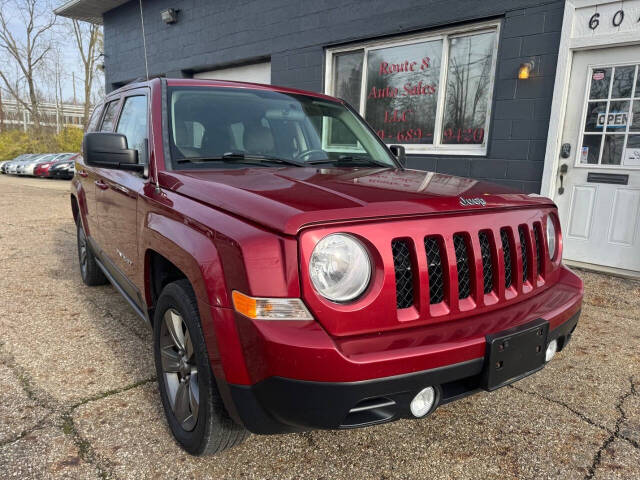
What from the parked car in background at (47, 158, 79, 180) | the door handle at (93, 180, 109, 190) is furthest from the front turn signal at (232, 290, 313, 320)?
the parked car in background at (47, 158, 79, 180)

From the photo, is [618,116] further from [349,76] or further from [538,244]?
[349,76]

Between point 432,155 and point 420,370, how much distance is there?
525 cm

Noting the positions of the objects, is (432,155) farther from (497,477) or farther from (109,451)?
(109,451)

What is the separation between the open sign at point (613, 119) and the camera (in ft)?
15.7

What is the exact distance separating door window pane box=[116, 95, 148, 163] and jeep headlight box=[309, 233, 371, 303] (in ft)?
4.70

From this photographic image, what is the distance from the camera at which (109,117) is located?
11.5ft

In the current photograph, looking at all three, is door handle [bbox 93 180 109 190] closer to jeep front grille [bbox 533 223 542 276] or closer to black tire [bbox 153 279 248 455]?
black tire [bbox 153 279 248 455]

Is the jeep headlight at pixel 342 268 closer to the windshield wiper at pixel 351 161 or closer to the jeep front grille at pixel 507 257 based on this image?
the jeep front grille at pixel 507 257

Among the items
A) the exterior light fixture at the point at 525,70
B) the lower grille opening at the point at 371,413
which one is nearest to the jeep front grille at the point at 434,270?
the lower grille opening at the point at 371,413

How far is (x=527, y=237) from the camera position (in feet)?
6.55

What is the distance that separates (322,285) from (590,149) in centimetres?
479

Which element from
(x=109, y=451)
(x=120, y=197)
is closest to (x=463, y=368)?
(x=109, y=451)

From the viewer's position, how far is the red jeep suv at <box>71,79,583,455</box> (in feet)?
4.72

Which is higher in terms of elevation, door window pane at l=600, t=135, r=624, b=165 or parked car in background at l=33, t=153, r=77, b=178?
door window pane at l=600, t=135, r=624, b=165
